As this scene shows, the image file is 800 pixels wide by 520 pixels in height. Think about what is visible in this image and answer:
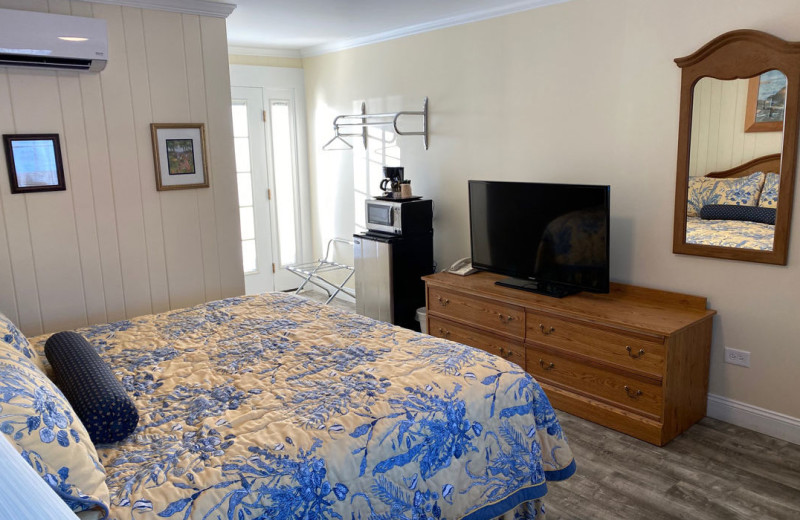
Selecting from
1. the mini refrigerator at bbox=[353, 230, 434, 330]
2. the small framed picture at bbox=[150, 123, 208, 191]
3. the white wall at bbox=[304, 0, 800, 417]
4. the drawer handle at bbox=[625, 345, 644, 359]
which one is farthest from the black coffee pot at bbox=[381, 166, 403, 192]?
the drawer handle at bbox=[625, 345, 644, 359]

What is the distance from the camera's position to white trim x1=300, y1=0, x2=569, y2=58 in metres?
3.96

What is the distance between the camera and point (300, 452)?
170cm

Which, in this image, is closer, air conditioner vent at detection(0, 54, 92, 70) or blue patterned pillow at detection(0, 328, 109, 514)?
blue patterned pillow at detection(0, 328, 109, 514)

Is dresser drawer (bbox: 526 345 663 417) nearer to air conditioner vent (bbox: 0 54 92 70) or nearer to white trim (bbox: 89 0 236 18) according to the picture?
white trim (bbox: 89 0 236 18)

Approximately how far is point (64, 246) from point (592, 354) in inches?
126

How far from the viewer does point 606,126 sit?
3635 millimetres

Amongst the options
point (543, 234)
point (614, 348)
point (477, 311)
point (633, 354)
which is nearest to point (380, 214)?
point (477, 311)

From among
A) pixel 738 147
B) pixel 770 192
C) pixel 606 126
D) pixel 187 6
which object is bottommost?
pixel 770 192

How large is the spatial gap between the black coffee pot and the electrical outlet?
105 inches

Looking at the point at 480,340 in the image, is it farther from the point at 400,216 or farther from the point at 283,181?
the point at 283,181

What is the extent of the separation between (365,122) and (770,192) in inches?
137

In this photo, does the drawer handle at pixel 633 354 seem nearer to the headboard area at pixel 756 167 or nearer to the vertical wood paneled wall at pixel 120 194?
the headboard area at pixel 756 167

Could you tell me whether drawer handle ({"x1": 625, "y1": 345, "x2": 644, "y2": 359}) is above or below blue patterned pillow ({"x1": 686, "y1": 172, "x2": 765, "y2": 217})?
below

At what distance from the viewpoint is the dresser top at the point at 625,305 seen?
10.1ft
